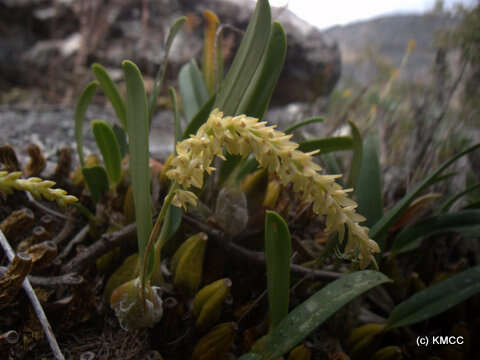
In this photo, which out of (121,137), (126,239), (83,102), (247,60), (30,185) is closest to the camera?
(30,185)

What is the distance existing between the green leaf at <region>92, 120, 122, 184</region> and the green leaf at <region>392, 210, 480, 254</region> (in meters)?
0.87

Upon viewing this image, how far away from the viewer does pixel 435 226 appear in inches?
39.0

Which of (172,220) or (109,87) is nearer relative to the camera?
(172,220)

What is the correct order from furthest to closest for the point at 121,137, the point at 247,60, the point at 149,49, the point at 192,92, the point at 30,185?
1. the point at 149,49
2. the point at 192,92
3. the point at 121,137
4. the point at 247,60
5. the point at 30,185

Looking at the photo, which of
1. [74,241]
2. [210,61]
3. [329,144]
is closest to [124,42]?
[210,61]

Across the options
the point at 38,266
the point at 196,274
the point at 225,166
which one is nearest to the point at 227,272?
the point at 196,274

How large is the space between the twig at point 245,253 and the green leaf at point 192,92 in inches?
16.8

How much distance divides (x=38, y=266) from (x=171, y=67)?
123 inches

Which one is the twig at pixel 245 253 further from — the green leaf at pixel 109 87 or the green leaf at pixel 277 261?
the green leaf at pixel 109 87

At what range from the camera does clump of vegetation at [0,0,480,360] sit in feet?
1.77

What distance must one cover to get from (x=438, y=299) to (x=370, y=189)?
0.33m

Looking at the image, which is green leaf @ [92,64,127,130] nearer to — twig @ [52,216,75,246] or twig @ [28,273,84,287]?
twig @ [52,216,75,246]

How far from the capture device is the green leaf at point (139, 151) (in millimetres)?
656

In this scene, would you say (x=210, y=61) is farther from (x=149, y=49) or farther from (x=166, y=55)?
(x=149, y=49)
